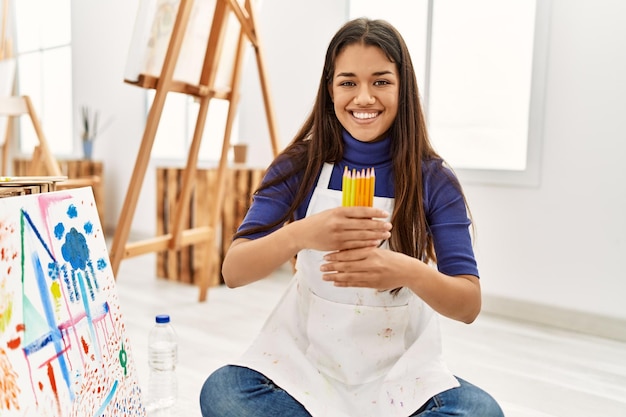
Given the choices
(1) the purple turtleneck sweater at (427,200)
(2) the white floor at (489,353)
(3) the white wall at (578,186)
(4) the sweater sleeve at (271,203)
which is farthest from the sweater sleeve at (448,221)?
(3) the white wall at (578,186)

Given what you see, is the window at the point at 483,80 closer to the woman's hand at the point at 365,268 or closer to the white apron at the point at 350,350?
the white apron at the point at 350,350

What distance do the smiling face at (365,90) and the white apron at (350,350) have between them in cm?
15

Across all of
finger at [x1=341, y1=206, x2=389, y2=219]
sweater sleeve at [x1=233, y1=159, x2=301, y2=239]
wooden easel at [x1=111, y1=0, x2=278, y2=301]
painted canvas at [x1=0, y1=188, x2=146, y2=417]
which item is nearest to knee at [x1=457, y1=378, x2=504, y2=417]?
finger at [x1=341, y1=206, x2=389, y2=219]

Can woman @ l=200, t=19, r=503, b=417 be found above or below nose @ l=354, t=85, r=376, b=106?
below

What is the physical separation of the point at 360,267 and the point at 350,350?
0.76ft

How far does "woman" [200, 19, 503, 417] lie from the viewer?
3.13 feet

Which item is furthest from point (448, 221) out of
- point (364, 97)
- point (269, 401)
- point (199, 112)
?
point (199, 112)

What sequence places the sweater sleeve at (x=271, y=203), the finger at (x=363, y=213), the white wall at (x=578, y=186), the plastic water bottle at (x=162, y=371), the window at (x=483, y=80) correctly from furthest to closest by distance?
the window at (x=483, y=80), the white wall at (x=578, y=186), the plastic water bottle at (x=162, y=371), the sweater sleeve at (x=271, y=203), the finger at (x=363, y=213)

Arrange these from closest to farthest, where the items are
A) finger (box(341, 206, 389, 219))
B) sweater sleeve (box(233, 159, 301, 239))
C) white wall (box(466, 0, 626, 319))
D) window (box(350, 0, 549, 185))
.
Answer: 1. finger (box(341, 206, 389, 219))
2. sweater sleeve (box(233, 159, 301, 239))
3. white wall (box(466, 0, 626, 319))
4. window (box(350, 0, 549, 185))

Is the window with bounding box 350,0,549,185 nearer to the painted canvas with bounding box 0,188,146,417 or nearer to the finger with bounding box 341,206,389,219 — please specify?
the finger with bounding box 341,206,389,219

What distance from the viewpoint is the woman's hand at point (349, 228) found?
Result: 0.87 m

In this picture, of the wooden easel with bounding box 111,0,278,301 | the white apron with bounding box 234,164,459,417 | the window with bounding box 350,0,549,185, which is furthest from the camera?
the window with bounding box 350,0,549,185

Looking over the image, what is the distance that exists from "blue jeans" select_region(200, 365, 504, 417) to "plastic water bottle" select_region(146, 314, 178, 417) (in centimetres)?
25

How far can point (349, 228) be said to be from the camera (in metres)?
0.88
